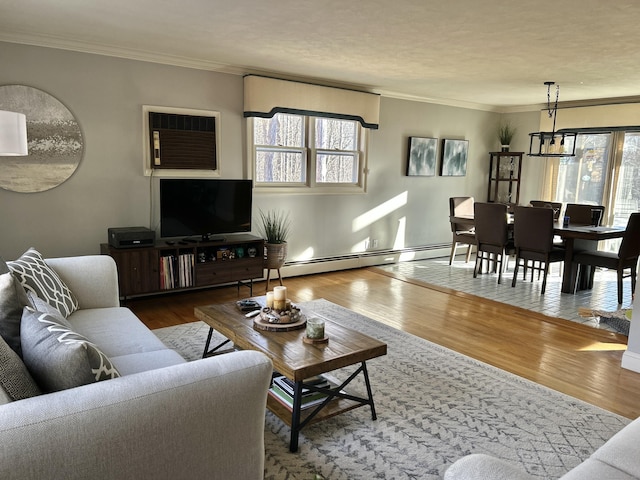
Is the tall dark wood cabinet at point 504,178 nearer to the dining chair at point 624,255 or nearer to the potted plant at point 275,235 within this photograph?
the dining chair at point 624,255

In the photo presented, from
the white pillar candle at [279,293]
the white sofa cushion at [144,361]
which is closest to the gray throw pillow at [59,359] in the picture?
the white sofa cushion at [144,361]

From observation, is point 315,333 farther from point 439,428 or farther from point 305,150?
point 305,150

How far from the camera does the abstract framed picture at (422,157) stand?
260 inches

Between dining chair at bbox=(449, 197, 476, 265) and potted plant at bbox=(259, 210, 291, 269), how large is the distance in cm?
245

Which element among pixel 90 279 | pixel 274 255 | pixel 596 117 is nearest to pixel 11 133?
pixel 90 279

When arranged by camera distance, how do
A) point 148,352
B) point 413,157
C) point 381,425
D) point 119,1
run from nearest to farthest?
point 148,352
point 381,425
point 119,1
point 413,157

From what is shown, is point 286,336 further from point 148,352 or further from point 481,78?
point 481,78

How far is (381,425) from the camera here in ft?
8.07

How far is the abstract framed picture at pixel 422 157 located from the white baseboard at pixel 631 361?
3.88m

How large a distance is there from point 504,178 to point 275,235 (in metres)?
4.44

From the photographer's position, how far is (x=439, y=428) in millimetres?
2445

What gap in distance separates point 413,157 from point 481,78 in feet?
5.25

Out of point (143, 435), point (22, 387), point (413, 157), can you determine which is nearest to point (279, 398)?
point (143, 435)

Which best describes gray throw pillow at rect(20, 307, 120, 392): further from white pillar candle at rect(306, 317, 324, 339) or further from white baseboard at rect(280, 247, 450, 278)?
white baseboard at rect(280, 247, 450, 278)
